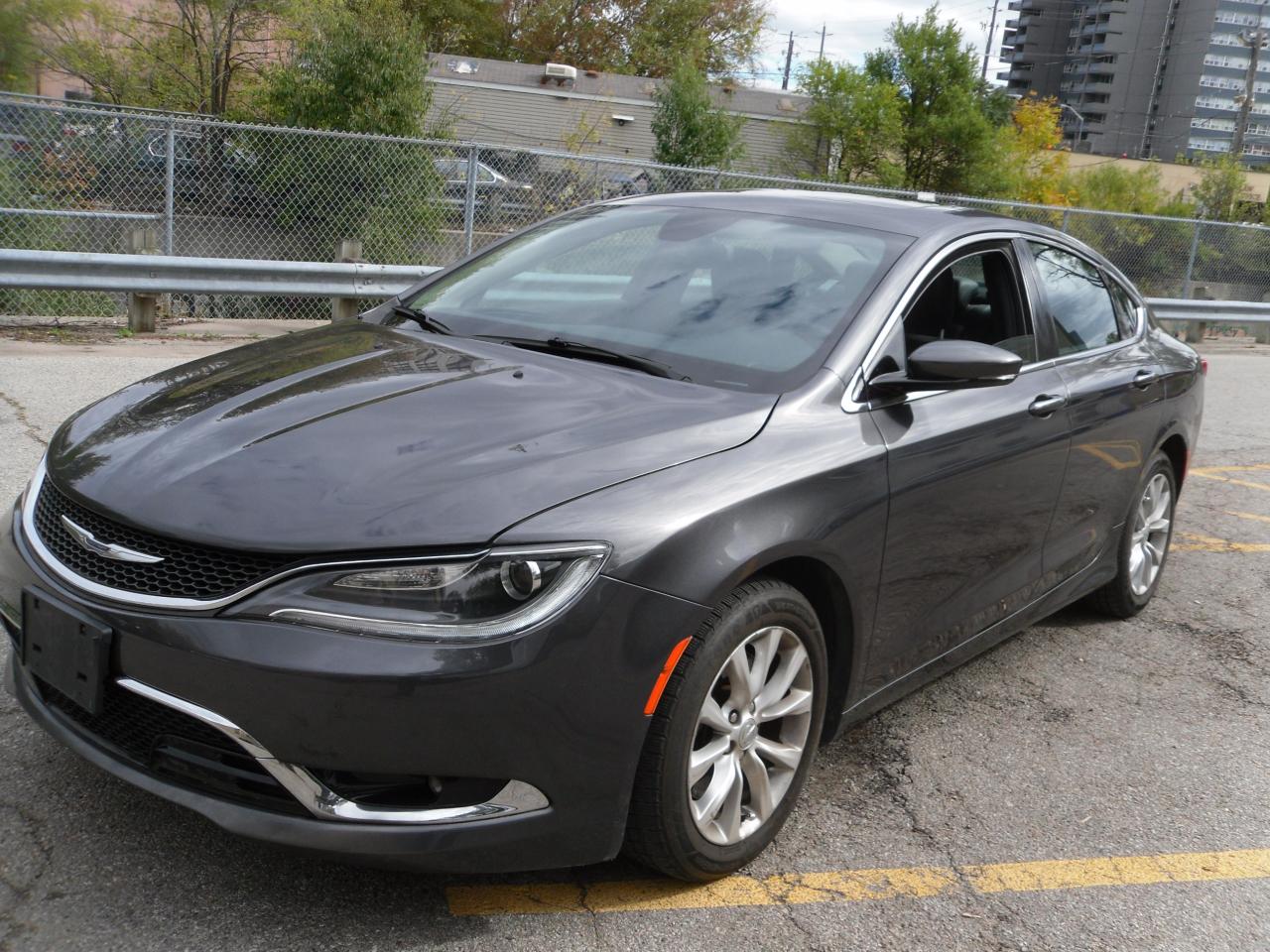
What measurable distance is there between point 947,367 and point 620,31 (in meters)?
56.6

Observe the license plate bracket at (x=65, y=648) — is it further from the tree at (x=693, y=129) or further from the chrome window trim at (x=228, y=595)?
the tree at (x=693, y=129)

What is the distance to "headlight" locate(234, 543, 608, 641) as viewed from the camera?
2400 millimetres

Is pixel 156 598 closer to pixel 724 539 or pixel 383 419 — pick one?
pixel 383 419

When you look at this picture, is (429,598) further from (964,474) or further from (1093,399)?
(1093,399)

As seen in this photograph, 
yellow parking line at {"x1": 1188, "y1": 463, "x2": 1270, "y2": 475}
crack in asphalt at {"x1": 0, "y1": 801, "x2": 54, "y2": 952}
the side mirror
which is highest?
the side mirror

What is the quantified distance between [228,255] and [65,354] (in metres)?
4.12

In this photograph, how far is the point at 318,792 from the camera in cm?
242

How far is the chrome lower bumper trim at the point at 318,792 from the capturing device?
2402 mm

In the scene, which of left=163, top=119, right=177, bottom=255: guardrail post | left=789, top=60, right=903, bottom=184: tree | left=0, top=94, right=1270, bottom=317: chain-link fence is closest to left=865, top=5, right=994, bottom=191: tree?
left=789, top=60, right=903, bottom=184: tree

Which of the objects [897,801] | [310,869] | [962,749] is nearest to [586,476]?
[310,869]

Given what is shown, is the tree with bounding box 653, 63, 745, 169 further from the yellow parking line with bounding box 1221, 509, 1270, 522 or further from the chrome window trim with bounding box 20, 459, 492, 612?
the chrome window trim with bounding box 20, 459, 492, 612

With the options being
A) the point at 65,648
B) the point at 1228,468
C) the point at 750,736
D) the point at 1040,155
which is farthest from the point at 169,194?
the point at 1040,155

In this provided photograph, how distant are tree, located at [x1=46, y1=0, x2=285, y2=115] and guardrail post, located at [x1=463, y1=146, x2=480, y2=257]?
14.4 m

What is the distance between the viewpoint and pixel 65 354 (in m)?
8.54
